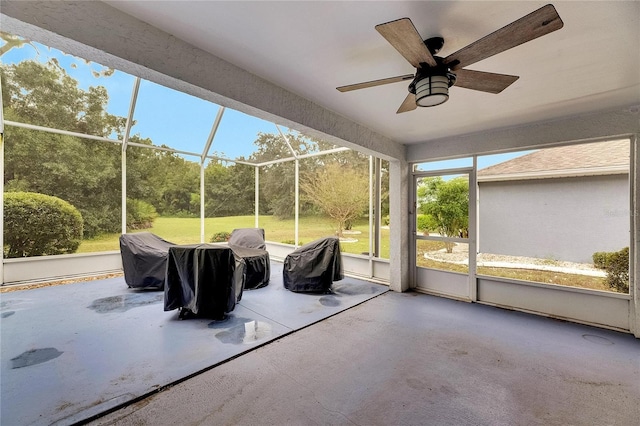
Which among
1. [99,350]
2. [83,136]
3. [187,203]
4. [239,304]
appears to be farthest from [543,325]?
[83,136]

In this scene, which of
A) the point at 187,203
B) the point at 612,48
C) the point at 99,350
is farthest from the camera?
the point at 187,203

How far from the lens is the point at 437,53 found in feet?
6.73

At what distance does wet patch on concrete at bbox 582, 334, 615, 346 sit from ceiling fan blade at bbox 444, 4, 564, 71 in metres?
3.42

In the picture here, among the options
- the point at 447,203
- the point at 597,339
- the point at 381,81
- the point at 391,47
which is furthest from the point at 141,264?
the point at 597,339

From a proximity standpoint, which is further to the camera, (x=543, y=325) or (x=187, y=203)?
(x=187, y=203)

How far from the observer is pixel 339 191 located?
22.1 ft

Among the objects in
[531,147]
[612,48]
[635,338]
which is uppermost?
[612,48]

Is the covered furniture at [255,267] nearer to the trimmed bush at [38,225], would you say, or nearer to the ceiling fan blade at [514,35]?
the trimmed bush at [38,225]

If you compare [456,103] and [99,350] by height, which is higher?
[456,103]

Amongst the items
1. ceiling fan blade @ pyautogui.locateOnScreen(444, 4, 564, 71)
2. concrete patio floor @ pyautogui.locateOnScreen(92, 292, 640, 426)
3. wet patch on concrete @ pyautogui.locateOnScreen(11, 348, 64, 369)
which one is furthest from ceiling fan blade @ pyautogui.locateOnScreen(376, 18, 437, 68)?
wet patch on concrete @ pyautogui.locateOnScreen(11, 348, 64, 369)

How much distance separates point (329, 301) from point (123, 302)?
311cm

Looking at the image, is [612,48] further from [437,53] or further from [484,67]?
[437,53]

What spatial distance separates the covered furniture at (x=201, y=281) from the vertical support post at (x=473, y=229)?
3711 mm

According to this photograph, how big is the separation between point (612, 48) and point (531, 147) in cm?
189
